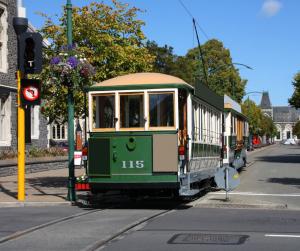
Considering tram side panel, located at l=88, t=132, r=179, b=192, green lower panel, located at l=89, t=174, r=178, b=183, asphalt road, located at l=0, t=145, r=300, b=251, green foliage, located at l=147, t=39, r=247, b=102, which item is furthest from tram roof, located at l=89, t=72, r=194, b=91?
green foliage, located at l=147, t=39, r=247, b=102

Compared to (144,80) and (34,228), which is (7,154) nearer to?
(144,80)

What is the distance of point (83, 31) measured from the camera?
1908cm

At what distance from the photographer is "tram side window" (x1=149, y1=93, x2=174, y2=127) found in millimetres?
13852

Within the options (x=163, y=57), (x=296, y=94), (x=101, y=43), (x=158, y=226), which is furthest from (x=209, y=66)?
(x=158, y=226)

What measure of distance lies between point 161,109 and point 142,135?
75cm

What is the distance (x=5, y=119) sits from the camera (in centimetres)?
2958

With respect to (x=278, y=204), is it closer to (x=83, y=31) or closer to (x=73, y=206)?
(x=73, y=206)

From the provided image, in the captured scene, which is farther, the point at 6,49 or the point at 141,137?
the point at 6,49

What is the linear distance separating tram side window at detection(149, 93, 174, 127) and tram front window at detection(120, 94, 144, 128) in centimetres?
26

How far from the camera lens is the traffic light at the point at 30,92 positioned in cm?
1554

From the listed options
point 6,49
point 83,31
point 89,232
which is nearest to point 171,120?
point 89,232

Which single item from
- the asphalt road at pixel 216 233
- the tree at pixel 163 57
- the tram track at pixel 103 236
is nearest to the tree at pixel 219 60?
the tree at pixel 163 57

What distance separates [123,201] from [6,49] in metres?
15.5

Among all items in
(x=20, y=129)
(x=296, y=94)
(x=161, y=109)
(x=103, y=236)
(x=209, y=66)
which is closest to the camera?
(x=103, y=236)
